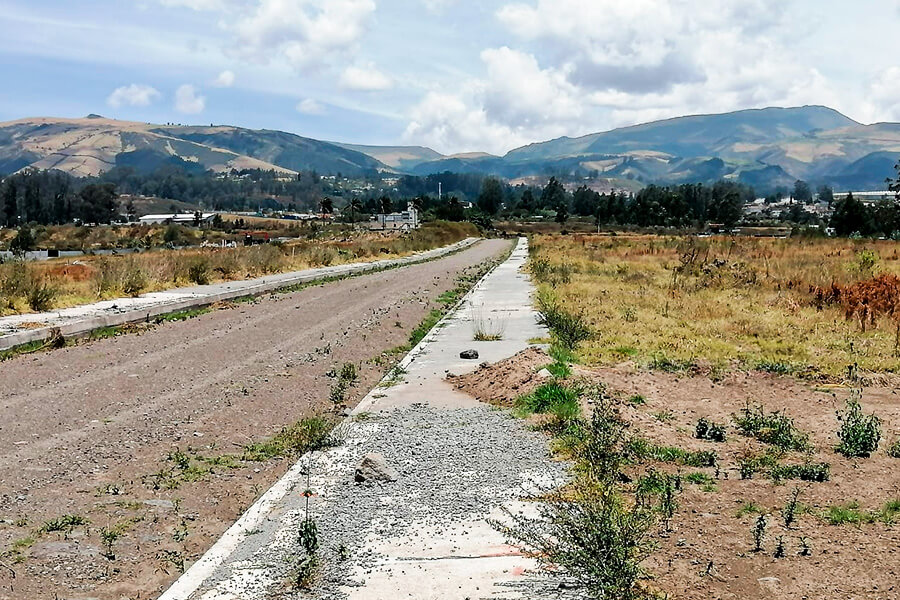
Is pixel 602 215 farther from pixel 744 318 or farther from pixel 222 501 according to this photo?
pixel 222 501

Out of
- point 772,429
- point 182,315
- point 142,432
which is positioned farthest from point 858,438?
point 182,315

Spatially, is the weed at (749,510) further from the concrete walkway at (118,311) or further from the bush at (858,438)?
the concrete walkway at (118,311)

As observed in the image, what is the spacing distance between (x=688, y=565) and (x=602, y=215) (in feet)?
495

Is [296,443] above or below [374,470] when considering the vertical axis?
below

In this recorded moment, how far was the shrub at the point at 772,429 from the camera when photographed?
7.41 m

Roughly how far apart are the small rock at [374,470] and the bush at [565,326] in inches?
263

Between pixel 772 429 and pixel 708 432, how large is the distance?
1.87 feet

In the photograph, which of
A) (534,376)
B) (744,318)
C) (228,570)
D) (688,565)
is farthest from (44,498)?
(744,318)

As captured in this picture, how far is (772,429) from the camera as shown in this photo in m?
7.79

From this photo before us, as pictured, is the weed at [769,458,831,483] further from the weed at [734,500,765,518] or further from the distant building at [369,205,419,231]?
the distant building at [369,205,419,231]

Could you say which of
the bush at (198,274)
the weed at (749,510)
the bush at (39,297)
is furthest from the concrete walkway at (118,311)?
the weed at (749,510)

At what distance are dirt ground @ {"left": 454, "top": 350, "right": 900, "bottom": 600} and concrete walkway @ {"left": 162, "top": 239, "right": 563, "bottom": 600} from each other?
0.88 m

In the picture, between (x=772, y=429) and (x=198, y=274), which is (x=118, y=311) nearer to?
(x=198, y=274)

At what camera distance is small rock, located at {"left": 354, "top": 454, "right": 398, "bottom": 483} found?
648 cm
